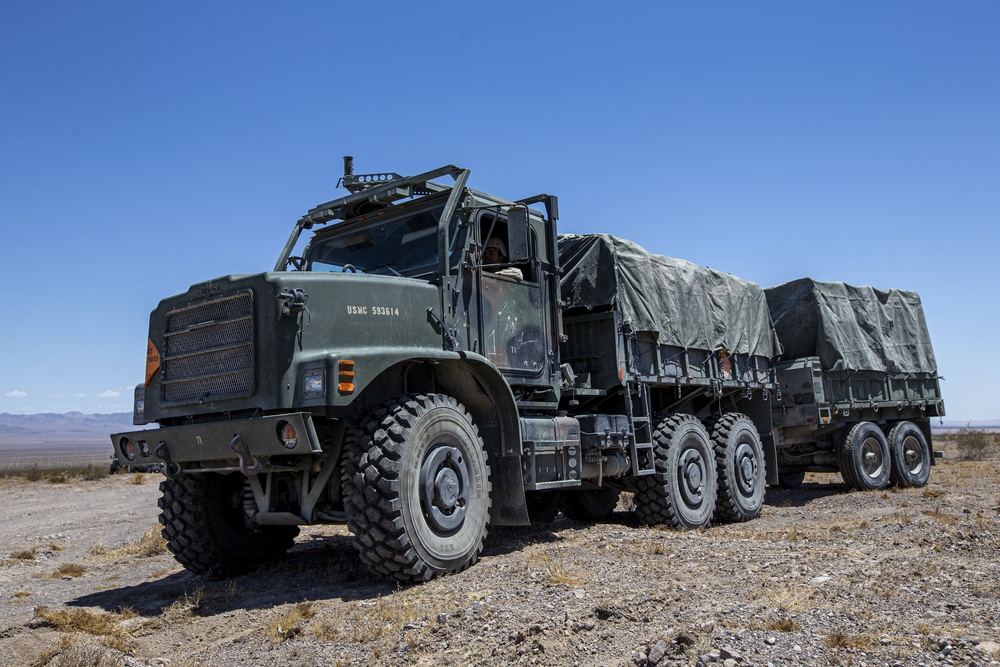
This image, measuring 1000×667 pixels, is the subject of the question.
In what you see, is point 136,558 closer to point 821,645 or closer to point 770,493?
point 821,645

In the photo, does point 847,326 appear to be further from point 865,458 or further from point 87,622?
point 87,622

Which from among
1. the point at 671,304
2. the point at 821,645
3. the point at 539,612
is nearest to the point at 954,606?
the point at 821,645

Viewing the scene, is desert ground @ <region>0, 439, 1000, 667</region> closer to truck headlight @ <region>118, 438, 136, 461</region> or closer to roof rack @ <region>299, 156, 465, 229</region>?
truck headlight @ <region>118, 438, 136, 461</region>

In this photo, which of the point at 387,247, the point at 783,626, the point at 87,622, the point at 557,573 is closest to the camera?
the point at 783,626

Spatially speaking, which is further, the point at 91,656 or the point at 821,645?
the point at 91,656

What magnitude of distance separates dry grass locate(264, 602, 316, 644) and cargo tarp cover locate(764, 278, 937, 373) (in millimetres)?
11313

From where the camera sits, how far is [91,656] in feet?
16.2

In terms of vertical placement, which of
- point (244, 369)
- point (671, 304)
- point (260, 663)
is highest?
point (671, 304)

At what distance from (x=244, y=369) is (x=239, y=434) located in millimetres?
584

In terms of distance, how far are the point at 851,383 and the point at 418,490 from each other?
1099 cm

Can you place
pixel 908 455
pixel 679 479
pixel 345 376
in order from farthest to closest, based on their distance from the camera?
1. pixel 908 455
2. pixel 679 479
3. pixel 345 376

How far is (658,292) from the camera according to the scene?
435 inches

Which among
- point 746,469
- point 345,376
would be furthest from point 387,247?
point 746,469

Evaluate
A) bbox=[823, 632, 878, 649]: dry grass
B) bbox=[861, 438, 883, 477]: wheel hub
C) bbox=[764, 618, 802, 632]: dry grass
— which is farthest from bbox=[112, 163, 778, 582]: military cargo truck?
bbox=[861, 438, 883, 477]: wheel hub
